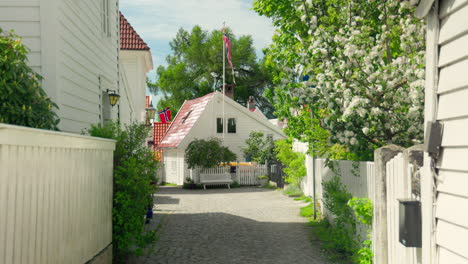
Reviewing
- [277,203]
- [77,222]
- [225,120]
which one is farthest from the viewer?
[225,120]

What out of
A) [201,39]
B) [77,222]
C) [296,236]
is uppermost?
[201,39]

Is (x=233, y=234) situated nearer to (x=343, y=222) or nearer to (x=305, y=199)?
(x=343, y=222)

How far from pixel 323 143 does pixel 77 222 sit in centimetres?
651

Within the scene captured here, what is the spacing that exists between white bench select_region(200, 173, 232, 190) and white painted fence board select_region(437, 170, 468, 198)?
900 inches

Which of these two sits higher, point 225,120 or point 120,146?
point 225,120

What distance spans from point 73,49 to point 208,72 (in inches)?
1713

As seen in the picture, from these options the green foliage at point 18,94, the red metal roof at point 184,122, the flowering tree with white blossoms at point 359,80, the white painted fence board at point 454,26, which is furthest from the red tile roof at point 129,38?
the white painted fence board at point 454,26

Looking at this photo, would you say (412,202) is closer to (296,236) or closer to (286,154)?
(296,236)

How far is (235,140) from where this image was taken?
32219 millimetres

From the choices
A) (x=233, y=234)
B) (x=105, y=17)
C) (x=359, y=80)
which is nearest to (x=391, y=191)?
(x=359, y=80)

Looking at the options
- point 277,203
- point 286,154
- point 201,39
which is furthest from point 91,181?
point 201,39

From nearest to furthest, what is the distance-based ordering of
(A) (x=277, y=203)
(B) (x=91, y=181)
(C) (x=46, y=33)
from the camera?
(B) (x=91, y=181), (C) (x=46, y=33), (A) (x=277, y=203)

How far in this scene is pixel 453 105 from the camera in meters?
4.05

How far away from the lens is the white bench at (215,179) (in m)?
27.0
